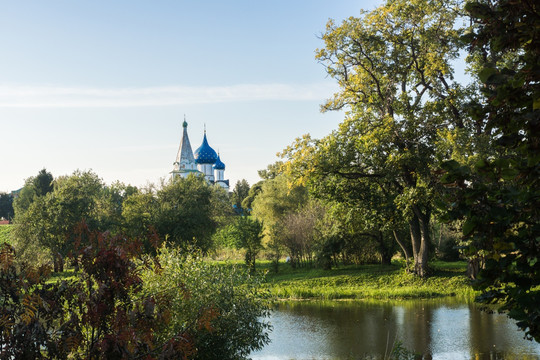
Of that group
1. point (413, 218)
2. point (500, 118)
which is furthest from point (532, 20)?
point (413, 218)

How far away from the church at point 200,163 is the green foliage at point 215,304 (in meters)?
89.7

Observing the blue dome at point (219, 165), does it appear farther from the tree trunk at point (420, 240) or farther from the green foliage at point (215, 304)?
the green foliage at point (215, 304)

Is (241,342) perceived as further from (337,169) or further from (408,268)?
(408,268)

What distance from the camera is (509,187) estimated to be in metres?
3.63

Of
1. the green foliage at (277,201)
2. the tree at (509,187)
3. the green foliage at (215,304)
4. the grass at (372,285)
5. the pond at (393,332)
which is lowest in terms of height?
the pond at (393,332)

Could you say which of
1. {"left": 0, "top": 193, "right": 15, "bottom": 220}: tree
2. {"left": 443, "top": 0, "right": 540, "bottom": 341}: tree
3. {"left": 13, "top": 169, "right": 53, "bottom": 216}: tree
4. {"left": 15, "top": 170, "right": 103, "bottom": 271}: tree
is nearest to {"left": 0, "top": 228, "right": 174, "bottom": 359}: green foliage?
{"left": 443, "top": 0, "right": 540, "bottom": 341}: tree

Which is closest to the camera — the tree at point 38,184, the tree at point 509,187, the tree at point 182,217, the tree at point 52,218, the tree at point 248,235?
the tree at point 509,187

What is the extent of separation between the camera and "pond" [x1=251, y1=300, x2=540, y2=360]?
1487 cm

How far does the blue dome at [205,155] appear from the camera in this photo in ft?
428

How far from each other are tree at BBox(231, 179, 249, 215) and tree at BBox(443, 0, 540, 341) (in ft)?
336

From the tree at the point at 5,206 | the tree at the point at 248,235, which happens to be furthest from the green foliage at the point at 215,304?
the tree at the point at 5,206

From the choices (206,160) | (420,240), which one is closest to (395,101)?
(420,240)

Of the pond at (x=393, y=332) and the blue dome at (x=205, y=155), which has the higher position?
the blue dome at (x=205, y=155)

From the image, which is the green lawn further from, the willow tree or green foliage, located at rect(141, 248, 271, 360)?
green foliage, located at rect(141, 248, 271, 360)
